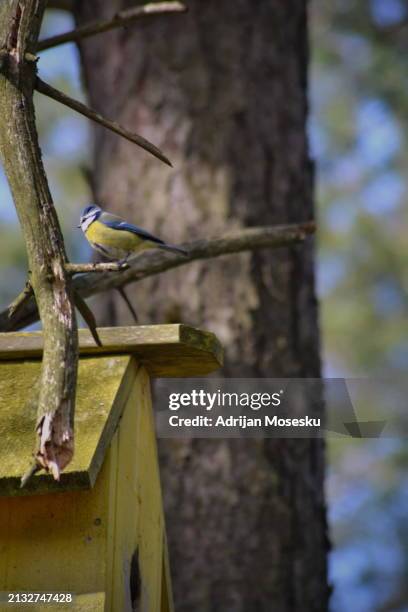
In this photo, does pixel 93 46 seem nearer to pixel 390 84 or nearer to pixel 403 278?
pixel 390 84

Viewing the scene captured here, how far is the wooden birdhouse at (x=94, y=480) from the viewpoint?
5.14 feet

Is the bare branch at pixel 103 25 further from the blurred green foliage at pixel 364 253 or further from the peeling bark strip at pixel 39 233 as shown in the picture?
the blurred green foliage at pixel 364 253

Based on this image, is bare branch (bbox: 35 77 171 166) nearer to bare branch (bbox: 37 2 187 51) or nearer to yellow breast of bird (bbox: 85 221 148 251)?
yellow breast of bird (bbox: 85 221 148 251)

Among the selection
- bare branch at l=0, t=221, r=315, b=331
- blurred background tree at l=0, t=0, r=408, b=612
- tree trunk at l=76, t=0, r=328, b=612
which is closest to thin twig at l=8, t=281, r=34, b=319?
bare branch at l=0, t=221, r=315, b=331

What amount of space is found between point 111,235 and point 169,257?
0.58 m

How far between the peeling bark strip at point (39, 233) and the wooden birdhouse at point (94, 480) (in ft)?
0.82

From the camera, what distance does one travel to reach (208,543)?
9.48 feet

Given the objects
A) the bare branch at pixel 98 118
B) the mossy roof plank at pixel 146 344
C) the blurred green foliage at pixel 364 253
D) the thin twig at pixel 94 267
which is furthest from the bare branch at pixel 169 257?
the blurred green foliage at pixel 364 253

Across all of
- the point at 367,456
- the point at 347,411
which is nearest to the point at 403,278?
the point at 367,456

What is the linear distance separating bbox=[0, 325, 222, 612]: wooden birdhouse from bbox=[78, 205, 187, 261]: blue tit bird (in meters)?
0.15

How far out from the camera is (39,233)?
1.37 metres

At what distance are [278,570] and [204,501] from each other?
28cm

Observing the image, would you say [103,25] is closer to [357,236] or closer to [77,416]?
[77,416]

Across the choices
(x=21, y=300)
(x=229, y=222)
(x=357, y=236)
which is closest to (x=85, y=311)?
(x=21, y=300)
